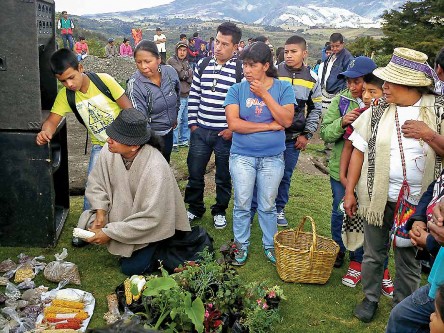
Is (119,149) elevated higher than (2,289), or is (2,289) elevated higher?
(119,149)

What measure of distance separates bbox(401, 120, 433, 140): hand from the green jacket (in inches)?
41.2

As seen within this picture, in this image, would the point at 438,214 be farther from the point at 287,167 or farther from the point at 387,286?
the point at 287,167

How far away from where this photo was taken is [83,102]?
493 centimetres

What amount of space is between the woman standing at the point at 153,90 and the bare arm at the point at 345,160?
1.95 meters

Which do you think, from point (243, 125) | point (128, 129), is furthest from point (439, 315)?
point (128, 129)

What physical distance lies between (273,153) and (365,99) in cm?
99

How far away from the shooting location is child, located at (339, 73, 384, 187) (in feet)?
14.3

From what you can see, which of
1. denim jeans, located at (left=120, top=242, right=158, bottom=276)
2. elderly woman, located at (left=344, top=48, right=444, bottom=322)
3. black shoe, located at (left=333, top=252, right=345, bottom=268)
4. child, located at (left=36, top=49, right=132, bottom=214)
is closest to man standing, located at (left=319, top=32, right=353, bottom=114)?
black shoe, located at (left=333, top=252, right=345, bottom=268)

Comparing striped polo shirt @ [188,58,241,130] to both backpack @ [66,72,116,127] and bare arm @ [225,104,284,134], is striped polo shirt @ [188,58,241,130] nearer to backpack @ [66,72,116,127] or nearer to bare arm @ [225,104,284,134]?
bare arm @ [225,104,284,134]

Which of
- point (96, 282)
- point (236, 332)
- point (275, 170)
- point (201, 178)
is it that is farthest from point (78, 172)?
point (236, 332)

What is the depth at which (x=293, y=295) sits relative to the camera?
451cm

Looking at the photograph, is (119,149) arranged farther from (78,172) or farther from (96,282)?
(78,172)

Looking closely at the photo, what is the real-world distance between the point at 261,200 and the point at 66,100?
2.21 meters

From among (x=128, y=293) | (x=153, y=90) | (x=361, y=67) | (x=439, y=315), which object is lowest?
(x=128, y=293)
